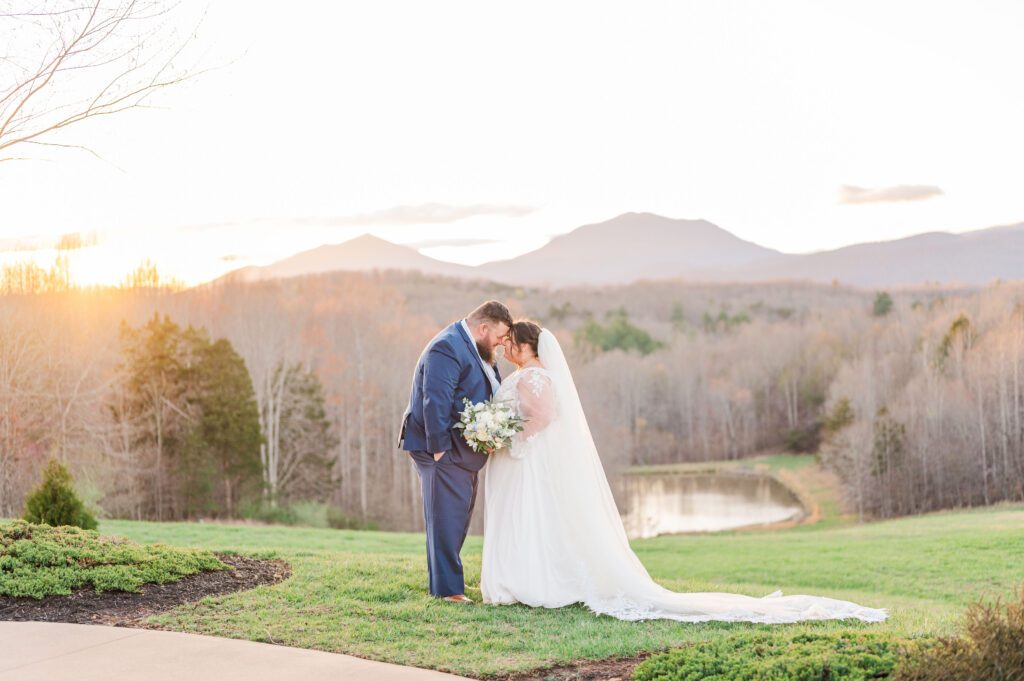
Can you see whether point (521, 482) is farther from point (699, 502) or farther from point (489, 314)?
point (699, 502)

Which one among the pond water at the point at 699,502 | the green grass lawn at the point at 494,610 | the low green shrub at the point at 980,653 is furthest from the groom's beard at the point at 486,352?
the pond water at the point at 699,502

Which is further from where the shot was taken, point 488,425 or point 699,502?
point 699,502

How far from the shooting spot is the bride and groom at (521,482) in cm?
818

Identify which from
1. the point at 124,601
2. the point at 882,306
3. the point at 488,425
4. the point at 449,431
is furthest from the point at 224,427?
the point at 882,306

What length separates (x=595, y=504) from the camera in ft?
27.5

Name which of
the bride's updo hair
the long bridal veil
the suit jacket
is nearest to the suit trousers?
the suit jacket

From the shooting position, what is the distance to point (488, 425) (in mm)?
8102

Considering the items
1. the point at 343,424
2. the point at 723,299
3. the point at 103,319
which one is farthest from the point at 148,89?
the point at 723,299

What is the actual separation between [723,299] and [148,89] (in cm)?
14208

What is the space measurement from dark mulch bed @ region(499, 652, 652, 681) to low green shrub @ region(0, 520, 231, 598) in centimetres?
409

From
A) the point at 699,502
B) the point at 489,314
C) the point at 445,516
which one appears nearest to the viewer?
the point at 445,516

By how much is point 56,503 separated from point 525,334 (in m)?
6.97

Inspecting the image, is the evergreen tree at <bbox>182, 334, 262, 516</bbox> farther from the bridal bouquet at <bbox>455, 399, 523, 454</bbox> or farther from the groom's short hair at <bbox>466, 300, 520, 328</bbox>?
the bridal bouquet at <bbox>455, 399, 523, 454</bbox>

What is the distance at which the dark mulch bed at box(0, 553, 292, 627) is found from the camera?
24.7 ft
